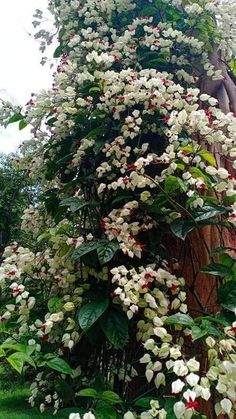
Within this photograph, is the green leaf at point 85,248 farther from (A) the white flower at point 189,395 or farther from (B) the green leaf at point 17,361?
(A) the white flower at point 189,395

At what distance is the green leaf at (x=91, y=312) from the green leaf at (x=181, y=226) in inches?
10.0

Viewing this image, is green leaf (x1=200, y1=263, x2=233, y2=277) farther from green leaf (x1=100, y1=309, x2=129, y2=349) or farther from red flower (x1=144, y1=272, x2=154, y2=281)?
green leaf (x1=100, y1=309, x2=129, y2=349)

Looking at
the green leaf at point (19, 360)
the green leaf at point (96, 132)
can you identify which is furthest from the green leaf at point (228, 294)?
the green leaf at point (96, 132)

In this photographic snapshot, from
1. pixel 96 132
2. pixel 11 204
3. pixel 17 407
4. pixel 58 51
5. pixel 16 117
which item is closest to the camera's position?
pixel 96 132

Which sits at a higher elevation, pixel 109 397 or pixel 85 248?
pixel 85 248

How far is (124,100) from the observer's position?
57.6 inches

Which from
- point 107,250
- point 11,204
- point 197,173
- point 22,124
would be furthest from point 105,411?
point 11,204

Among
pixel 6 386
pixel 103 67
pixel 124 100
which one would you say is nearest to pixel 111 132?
pixel 124 100

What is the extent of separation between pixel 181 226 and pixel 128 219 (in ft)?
0.54

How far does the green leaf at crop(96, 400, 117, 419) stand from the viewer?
110cm

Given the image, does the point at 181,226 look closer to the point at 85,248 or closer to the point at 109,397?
the point at 85,248

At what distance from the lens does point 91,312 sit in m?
1.24

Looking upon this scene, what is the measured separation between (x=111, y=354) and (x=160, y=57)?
3.32 ft

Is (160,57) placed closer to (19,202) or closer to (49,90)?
(49,90)
